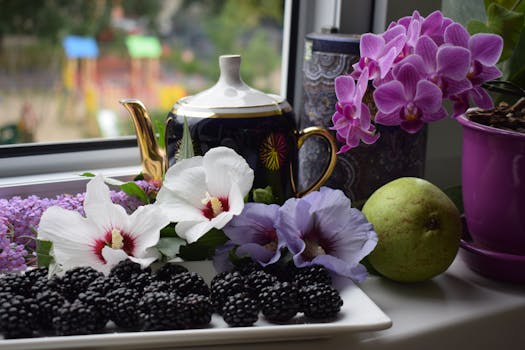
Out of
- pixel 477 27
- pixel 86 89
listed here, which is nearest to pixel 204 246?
pixel 477 27

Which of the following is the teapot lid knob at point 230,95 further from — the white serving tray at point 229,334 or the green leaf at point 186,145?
the white serving tray at point 229,334

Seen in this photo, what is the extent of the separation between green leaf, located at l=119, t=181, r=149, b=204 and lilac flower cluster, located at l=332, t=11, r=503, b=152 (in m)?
0.23

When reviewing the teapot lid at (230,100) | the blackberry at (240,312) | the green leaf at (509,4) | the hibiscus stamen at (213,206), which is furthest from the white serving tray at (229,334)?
the green leaf at (509,4)

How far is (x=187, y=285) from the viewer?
21.0 inches

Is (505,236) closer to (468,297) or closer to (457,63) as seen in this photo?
(468,297)

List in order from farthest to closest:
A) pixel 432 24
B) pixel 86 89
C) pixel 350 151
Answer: pixel 86 89, pixel 350 151, pixel 432 24

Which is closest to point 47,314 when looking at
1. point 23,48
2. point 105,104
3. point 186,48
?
point 105,104

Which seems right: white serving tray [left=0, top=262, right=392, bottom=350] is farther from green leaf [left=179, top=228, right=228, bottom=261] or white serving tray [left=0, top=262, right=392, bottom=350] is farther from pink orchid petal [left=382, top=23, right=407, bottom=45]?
pink orchid petal [left=382, top=23, right=407, bottom=45]

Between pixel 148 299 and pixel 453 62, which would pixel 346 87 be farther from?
pixel 148 299

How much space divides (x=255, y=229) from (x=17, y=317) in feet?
0.72

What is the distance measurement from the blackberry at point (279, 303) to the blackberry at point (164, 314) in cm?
6

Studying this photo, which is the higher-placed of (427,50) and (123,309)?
(427,50)

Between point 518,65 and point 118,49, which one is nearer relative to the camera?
point 518,65

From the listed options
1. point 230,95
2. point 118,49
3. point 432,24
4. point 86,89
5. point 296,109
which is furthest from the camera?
point 118,49
